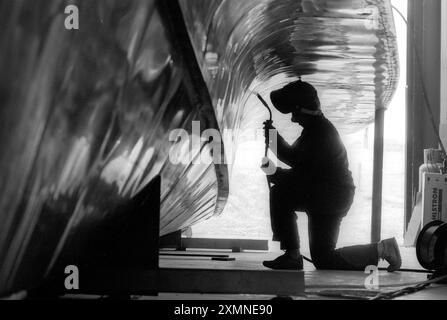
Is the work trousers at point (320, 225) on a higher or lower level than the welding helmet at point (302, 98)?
lower

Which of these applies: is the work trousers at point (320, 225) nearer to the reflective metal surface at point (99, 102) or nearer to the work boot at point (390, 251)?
the work boot at point (390, 251)

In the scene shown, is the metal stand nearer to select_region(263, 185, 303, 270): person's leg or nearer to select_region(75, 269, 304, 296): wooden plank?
select_region(75, 269, 304, 296): wooden plank

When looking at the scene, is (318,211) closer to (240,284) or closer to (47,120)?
(240,284)

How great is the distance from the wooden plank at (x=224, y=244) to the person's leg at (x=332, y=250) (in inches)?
58.0

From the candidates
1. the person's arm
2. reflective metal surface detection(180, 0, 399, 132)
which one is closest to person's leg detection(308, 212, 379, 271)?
the person's arm

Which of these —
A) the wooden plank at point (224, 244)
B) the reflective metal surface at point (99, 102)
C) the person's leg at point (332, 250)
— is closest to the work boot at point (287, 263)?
the person's leg at point (332, 250)

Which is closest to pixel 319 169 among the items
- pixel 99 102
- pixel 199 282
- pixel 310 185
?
pixel 310 185

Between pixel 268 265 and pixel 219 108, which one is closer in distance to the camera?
pixel 219 108

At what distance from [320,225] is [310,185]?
0.66 ft

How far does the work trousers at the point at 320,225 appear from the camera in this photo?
2.50 meters

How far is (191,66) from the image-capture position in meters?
1.32

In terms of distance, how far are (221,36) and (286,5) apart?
0.46m
